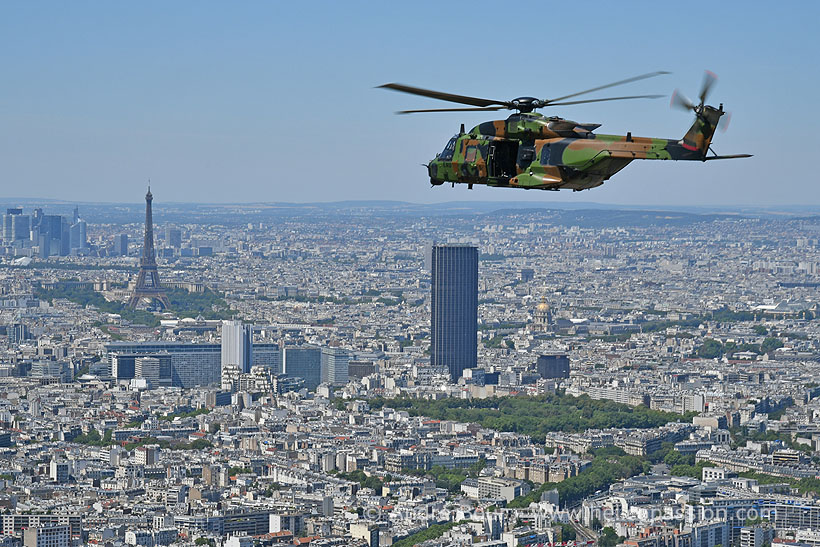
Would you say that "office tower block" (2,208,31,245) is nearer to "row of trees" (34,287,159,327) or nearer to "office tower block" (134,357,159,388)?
"row of trees" (34,287,159,327)

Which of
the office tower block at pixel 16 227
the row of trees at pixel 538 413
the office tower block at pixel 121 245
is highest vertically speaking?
the office tower block at pixel 16 227

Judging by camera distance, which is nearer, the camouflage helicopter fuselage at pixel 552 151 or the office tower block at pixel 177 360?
the camouflage helicopter fuselage at pixel 552 151

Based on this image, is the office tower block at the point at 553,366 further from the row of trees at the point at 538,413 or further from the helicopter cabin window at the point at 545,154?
the helicopter cabin window at the point at 545,154

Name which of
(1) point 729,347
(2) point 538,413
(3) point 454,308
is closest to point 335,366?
(3) point 454,308

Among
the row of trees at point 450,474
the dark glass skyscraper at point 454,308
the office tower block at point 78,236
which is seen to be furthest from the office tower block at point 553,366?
the office tower block at point 78,236

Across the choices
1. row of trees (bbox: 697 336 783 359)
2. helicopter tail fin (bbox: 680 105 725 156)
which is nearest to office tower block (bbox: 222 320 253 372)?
row of trees (bbox: 697 336 783 359)
